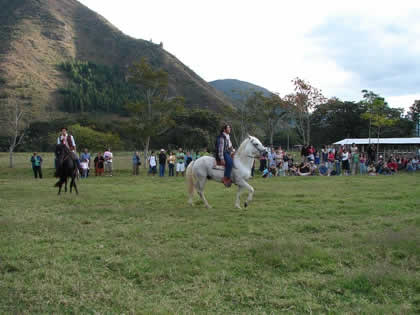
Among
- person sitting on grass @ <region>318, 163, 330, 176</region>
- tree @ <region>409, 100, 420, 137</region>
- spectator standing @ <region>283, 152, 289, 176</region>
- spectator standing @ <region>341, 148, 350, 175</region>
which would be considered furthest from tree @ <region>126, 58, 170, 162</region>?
tree @ <region>409, 100, 420, 137</region>

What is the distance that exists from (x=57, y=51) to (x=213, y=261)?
15395 cm

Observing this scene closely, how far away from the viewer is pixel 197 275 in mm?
4691

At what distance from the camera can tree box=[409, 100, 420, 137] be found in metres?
66.4

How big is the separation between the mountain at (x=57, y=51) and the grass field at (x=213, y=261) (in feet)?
266

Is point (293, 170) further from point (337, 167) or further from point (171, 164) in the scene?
point (171, 164)

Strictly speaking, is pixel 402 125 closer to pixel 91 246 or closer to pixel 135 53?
pixel 91 246

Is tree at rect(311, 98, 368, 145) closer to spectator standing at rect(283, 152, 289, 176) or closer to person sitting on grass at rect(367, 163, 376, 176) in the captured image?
person sitting on grass at rect(367, 163, 376, 176)

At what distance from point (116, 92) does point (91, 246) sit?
5011 inches

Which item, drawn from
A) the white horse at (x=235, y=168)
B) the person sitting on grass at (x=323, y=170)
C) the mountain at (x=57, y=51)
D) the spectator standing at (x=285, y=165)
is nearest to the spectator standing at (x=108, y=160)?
the spectator standing at (x=285, y=165)

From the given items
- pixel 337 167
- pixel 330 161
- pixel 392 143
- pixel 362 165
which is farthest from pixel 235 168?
pixel 392 143

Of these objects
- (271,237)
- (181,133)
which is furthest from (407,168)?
(181,133)

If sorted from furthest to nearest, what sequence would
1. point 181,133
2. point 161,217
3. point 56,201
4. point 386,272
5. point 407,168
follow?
1. point 181,133
2. point 407,168
3. point 56,201
4. point 161,217
5. point 386,272

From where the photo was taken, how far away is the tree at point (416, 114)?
2613 inches

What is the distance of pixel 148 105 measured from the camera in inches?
1356
